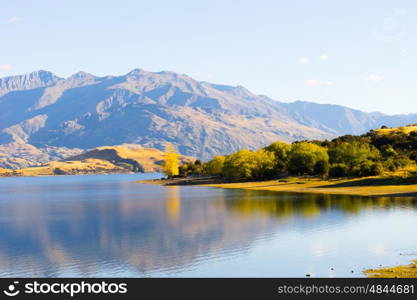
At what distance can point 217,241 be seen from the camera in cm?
A: 6412

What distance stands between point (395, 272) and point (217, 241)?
2569 cm

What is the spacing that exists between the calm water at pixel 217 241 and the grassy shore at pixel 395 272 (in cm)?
129

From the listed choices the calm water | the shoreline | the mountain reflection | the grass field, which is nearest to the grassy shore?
the calm water

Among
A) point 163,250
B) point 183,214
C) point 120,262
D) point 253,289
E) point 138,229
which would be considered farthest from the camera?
point 183,214

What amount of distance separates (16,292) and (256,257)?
24295 mm

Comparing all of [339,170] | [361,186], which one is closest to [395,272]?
[361,186]

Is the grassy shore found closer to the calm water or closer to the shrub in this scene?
the calm water

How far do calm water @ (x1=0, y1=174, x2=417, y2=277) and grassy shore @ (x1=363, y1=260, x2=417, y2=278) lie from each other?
4.23 feet

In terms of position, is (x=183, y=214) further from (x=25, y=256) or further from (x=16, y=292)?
(x=16, y=292)

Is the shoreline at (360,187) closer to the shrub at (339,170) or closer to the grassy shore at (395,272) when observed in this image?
the shrub at (339,170)

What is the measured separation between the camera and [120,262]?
174 feet

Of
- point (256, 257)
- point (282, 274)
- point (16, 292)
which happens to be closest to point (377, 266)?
point (282, 274)

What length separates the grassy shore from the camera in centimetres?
4078

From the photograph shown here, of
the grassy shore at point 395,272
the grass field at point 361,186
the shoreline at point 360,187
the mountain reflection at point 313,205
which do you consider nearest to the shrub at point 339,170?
the shoreline at point 360,187
